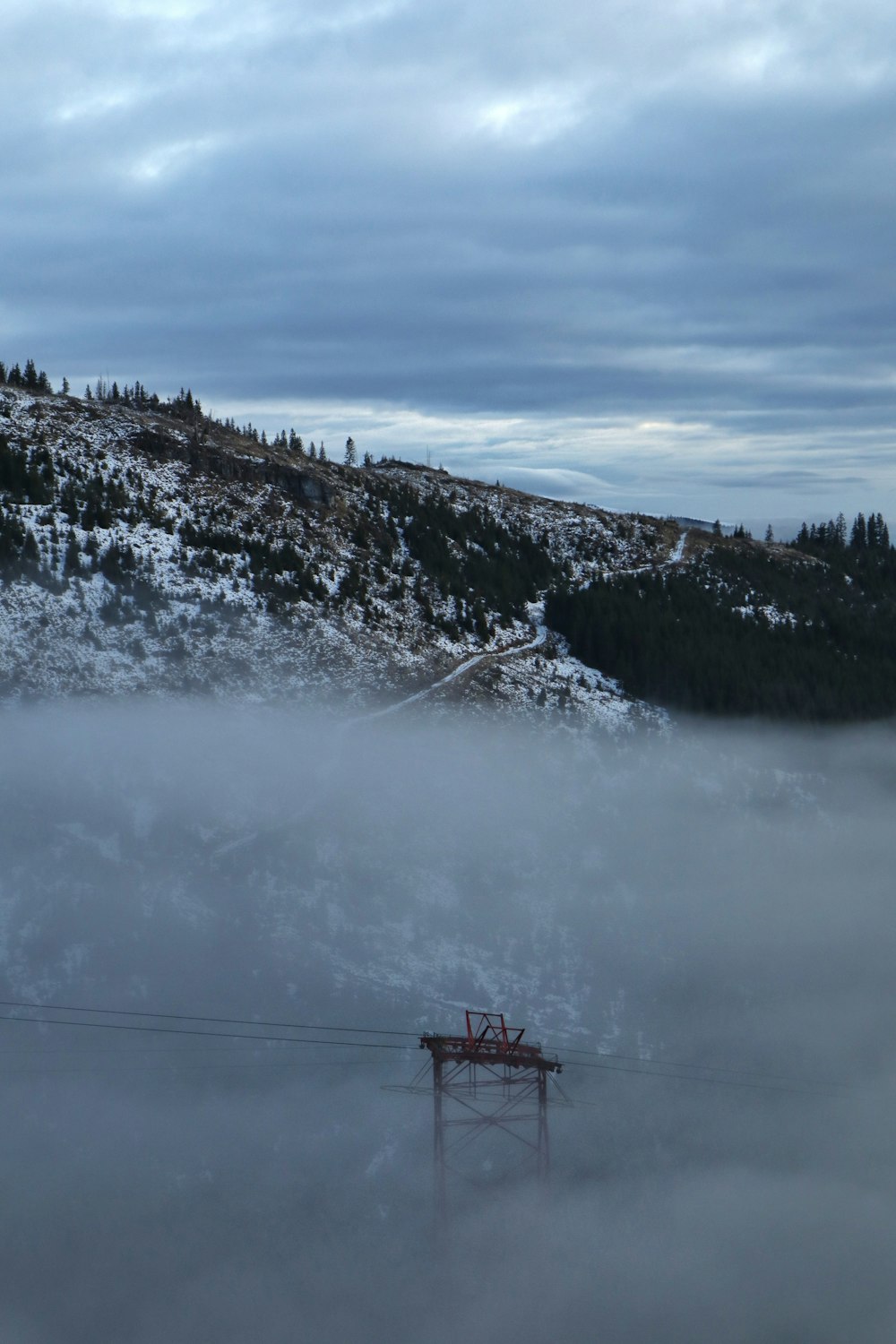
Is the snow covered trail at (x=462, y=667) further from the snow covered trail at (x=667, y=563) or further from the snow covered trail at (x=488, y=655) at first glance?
the snow covered trail at (x=667, y=563)

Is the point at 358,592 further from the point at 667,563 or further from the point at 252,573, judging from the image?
the point at 667,563

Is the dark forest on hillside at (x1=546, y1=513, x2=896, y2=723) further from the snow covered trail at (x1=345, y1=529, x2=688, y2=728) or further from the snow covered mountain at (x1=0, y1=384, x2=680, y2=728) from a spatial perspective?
the snow covered mountain at (x1=0, y1=384, x2=680, y2=728)

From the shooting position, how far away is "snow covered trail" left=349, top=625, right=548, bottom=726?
11575 centimetres

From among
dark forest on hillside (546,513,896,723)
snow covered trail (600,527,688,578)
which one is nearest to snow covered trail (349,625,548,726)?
dark forest on hillside (546,513,896,723)

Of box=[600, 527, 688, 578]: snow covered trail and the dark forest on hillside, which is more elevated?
box=[600, 527, 688, 578]: snow covered trail

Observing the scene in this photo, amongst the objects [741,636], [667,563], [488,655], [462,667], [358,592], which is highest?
[667,563]

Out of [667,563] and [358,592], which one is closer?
[358,592]

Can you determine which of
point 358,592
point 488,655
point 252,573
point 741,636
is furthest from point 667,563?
point 252,573

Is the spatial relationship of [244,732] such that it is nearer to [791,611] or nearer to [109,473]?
[109,473]

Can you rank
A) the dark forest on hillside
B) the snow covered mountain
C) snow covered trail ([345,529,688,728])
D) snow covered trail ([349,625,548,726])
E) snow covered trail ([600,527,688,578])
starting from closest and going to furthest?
the snow covered mountain → snow covered trail ([349,625,548,726]) → snow covered trail ([345,529,688,728]) → the dark forest on hillside → snow covered trail ([600,527,688,578])

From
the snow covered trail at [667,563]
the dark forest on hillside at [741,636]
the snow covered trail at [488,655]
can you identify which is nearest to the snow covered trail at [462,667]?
the snow covered trail at [488,655]

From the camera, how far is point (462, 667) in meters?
126

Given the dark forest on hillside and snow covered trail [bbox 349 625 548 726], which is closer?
snow covered trail [bbox 349 625 548 726]

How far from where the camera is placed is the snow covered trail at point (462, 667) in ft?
380
